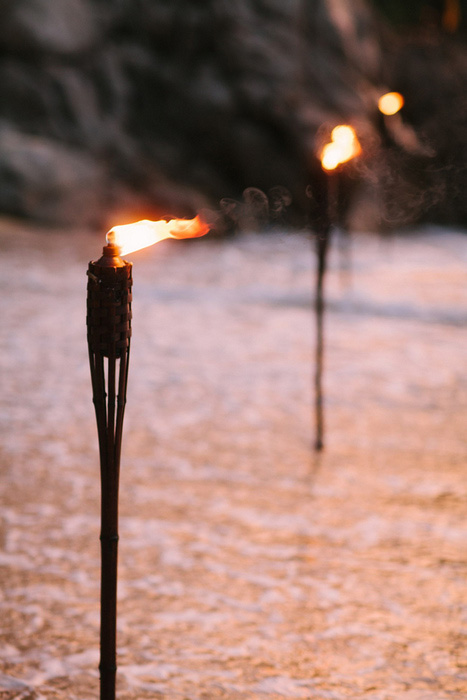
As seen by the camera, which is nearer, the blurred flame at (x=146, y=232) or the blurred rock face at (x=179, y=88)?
the blurred flame at (x=146, y=232)

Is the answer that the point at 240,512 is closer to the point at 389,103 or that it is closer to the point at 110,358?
the point at 110,358

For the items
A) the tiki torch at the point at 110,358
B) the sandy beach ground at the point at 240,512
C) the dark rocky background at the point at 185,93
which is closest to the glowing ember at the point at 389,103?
the dark rocky background at the point at 185,93

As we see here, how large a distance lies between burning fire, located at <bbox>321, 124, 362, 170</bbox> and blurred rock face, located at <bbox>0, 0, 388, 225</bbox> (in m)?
6.54

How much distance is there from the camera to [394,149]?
10.9 meters

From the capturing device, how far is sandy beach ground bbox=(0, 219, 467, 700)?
5.23 feet

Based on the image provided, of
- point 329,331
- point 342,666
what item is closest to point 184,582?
point 342,666

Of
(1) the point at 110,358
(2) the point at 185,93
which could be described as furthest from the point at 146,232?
(2) the point at 185,93

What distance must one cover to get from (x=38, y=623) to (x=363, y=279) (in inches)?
237

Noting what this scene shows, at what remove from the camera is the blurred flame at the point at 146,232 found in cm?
116

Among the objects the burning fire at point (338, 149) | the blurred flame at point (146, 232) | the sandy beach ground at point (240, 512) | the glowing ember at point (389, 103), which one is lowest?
the sandy beach ground at point (240, 512)

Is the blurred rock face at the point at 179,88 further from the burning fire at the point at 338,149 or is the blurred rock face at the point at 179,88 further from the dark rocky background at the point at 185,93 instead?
the burning fire at the point at 338,149

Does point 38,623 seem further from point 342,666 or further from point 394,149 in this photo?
point 394,149

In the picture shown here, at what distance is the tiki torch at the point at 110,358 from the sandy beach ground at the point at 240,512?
1.26ft

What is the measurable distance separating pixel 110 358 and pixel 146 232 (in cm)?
24
